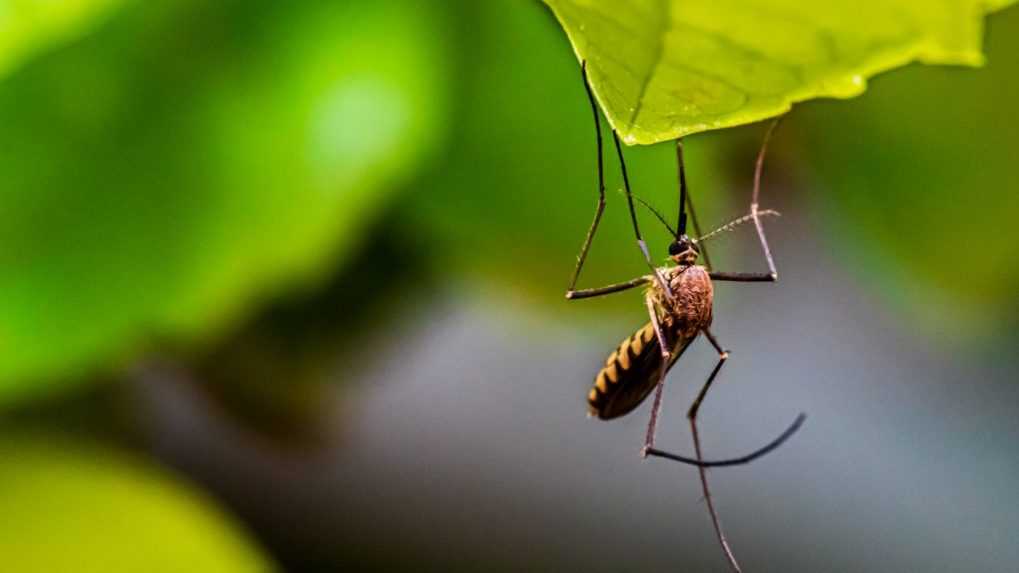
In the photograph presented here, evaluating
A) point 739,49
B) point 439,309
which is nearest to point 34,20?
Answer: point 739,49

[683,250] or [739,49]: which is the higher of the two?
[683,250]

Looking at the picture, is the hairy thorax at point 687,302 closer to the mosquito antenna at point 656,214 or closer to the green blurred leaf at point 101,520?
the mosquito antenna at point 656,214

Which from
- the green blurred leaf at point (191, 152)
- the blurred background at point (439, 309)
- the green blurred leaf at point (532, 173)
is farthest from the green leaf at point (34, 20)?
the green blurred leaf at point (532, 173)

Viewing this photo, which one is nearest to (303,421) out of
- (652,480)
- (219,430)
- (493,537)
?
(219,430)

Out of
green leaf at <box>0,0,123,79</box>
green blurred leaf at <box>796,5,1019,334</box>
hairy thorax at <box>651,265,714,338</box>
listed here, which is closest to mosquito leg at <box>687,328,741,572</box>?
hairy thorax at <box>651,265,714,338</box>

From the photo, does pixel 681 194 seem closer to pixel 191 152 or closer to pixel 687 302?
pixel 687 302

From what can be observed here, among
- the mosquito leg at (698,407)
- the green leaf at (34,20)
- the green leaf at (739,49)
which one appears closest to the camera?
the green leaf at (739,49)

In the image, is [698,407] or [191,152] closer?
[191,152]
